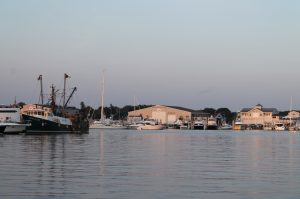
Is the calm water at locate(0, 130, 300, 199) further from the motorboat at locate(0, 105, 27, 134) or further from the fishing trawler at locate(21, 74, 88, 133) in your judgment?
the fishing trawler at locate(21, 74, 88, 133)

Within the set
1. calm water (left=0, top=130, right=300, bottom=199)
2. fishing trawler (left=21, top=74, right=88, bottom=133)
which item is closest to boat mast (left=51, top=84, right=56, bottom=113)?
fishing trawler (left=21, top=74, right=88, bottom=133)

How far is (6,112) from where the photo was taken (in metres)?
107

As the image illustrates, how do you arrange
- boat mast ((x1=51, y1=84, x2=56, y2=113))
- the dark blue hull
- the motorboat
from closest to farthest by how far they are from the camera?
the motorboat, the dark blue hull, boat mast ((x1=51, y1=84, x2=56, y2=113))

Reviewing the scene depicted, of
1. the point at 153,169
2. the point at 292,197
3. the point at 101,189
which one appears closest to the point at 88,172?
the point at 153,169

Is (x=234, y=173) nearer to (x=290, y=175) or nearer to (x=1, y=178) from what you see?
(x=290, y=175)

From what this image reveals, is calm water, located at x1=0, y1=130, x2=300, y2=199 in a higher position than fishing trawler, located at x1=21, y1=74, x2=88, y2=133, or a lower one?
lower

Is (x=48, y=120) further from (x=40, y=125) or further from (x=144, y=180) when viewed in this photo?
(x=144, y=180)

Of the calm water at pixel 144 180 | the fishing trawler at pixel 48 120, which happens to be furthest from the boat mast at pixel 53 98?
the calm water at pixel 144 180

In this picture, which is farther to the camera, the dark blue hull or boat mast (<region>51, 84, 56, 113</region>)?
boat mast (<region>51, 84, 56, 113</region>)

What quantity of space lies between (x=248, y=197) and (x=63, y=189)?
5.95 metres

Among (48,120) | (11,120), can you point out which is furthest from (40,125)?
(11,120)

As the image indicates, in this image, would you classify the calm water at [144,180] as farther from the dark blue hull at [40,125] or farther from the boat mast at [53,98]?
the boat mast at [53,98]

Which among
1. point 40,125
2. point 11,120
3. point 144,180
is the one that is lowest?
point 144,180

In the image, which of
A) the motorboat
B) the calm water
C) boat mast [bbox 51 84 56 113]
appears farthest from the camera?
boat mast [bbox 51 84 56 113]
